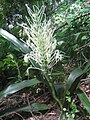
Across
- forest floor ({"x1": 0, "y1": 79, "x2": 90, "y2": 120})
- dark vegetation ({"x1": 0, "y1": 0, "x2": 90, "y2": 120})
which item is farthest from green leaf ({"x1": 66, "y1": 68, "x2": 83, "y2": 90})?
forest floor ({"x1": 0, "y1": 79, "x2": 90, "y2": 120})

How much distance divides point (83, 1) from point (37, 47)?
4.53ft

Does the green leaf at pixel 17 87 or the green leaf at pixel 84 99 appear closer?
the green leaf at pixel 84 99

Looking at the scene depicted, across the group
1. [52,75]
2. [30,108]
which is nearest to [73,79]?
[52,75]

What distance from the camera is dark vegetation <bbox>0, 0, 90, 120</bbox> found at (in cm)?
263

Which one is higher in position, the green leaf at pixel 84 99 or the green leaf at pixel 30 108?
the green leaf at pixel 30 108

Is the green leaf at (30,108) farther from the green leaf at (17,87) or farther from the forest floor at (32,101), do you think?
the green leaf at (17,87)

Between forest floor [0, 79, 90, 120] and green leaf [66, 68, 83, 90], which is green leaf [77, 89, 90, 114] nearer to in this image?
green leaf [66, 68, 83, 90]

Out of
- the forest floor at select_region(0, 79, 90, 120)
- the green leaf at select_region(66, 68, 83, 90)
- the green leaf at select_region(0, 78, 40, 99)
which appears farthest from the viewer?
the forest floor at select_region(0, 79, 90, 120)

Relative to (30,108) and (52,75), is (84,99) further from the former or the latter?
(30,108)

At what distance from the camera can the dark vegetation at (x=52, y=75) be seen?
2.63 meters

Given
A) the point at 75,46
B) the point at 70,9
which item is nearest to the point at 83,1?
the point at 70,9

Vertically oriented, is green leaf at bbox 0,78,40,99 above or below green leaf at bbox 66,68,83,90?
above

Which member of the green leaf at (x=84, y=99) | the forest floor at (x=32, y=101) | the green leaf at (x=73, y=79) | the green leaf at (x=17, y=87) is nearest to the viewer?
the green leaf at (x=84, y=99)

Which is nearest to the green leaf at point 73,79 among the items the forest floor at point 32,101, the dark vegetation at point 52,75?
the dark vegetation at point 52,75
